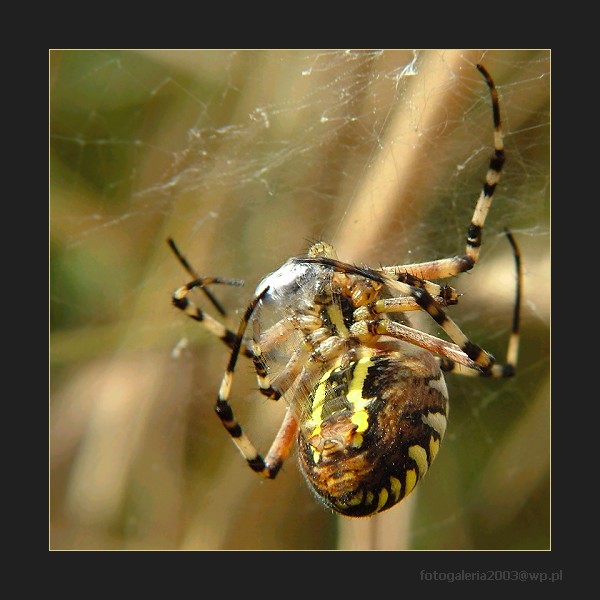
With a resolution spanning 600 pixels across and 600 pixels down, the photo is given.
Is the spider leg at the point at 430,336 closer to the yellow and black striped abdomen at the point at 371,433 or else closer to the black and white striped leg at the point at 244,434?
the yellow and black striped abdomen at the point at 371,433

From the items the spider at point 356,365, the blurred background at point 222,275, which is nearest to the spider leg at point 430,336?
the spider at point 356,365

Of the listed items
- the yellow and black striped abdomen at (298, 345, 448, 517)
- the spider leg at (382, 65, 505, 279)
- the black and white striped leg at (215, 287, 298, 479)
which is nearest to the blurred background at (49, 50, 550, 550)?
the spider leg at (382, 65, 505, 279)

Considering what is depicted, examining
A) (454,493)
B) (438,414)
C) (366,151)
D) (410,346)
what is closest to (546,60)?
(366,151)

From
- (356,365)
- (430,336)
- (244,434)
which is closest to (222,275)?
(244,434)

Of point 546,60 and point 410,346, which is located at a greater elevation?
point 546,60

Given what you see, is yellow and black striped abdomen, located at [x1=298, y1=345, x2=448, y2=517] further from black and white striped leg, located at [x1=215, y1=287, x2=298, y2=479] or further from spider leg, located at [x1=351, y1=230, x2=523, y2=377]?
black and white striped leg, located at [x1=215, y1=287, x2=298, y2=479]

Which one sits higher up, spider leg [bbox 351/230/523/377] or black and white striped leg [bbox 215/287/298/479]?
spider leg [bbox 351/230/523/377]

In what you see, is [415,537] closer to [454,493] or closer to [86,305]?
[454,493]
